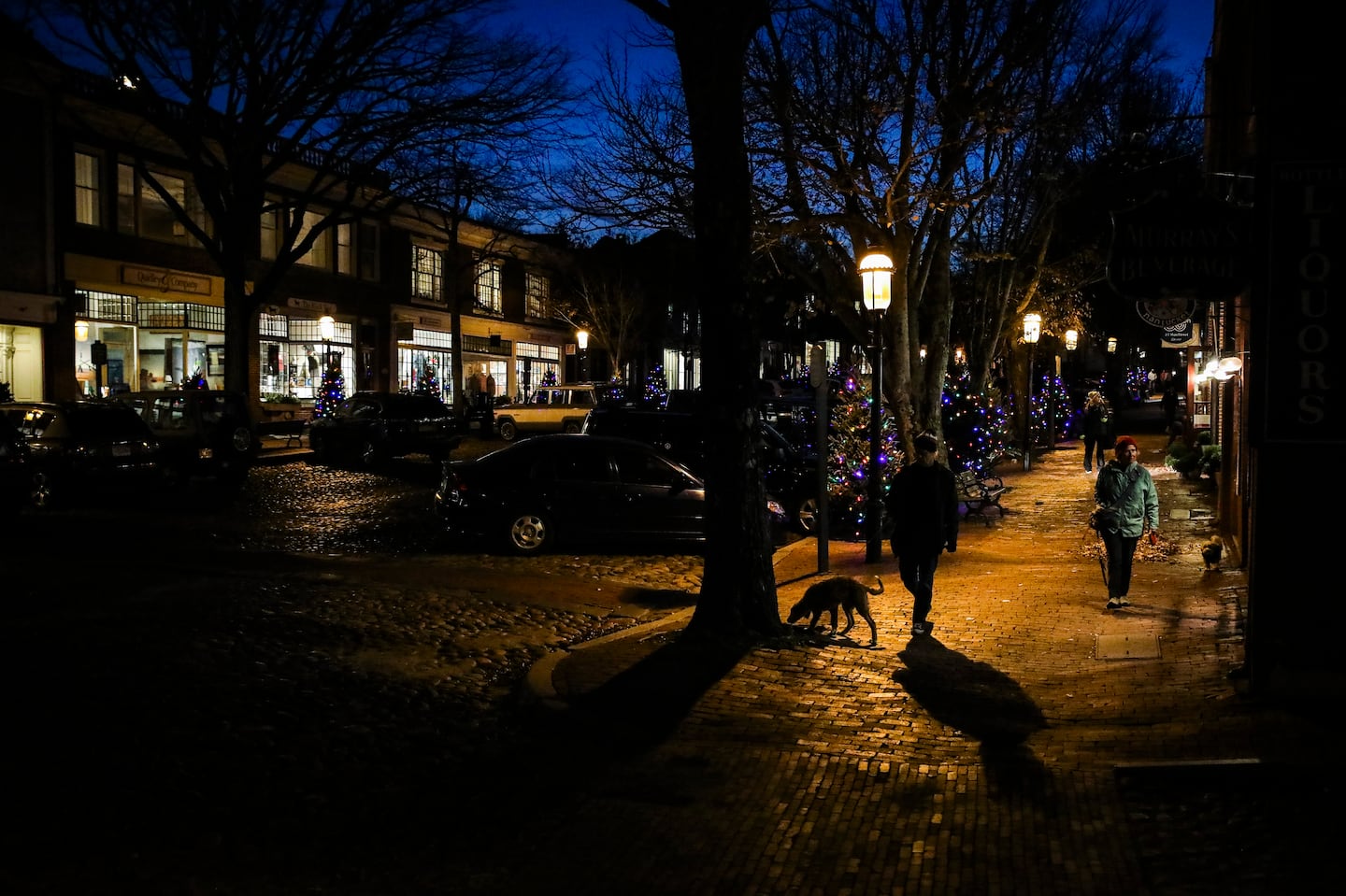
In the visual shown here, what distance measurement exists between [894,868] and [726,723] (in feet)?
7.58

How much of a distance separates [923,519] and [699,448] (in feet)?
29.0

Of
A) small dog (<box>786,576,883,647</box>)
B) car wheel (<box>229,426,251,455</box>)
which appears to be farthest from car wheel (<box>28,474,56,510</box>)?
small dog (<box>786,576,883,647</box>)

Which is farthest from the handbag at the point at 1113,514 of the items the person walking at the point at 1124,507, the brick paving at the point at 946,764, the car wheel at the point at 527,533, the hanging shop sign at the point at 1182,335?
the hanging shop sign at the point at 1182,335

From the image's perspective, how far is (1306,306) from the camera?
22.5 feet

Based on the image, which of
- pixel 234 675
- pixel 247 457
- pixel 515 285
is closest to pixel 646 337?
pixel 515 285

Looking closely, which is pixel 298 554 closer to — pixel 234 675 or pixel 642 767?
pixel 234 675

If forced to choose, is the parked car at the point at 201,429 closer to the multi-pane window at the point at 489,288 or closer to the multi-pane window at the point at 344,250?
the multi-pane window at the point at 344,250

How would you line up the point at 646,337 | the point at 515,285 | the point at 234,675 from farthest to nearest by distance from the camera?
the point at 646,337 < the point at 515,285 < the point at 234,675

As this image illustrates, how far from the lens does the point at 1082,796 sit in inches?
239

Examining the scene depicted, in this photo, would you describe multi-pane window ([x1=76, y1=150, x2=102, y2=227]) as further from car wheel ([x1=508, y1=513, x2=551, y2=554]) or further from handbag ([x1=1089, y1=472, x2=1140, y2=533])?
handbag ([x1=1089, y1=472, x2=1140, y2=533])

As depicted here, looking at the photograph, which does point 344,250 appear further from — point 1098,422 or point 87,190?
point 1098,422

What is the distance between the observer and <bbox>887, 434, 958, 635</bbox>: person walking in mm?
9664

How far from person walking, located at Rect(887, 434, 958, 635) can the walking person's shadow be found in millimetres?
454

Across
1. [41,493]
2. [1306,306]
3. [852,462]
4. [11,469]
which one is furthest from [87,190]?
[1306,306]
